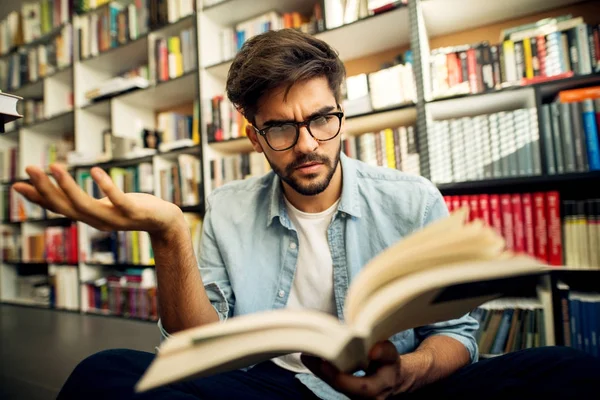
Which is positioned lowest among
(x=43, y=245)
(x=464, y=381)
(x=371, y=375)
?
(x=464, y=381)

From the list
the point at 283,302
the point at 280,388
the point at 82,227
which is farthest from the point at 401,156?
the point at 82,227

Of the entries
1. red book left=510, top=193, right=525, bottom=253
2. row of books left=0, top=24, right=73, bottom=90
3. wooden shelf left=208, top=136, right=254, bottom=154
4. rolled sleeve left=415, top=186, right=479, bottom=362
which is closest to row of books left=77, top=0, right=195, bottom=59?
row of books left=0, top=24, right=73, bottom=90

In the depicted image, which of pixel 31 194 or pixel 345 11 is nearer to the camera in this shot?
pixel 31 194

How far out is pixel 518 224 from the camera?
1.28 meters

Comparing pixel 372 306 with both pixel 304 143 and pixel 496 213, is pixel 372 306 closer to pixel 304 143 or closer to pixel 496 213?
pixel 304 143

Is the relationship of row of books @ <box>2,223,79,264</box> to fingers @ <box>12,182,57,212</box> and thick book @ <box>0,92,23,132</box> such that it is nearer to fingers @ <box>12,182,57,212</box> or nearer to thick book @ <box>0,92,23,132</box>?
thick book @ <box>0,92,23,132</box>

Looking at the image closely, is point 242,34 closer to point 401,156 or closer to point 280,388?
point 401,156

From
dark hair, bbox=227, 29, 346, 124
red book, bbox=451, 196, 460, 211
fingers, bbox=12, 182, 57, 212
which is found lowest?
red book, bbox=451, 196, 460, 211

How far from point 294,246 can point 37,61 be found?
336cm

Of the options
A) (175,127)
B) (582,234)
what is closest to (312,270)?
(582,234)

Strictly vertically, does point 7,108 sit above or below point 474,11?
below

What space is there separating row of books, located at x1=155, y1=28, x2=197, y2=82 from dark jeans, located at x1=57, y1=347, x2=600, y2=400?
6.08ft

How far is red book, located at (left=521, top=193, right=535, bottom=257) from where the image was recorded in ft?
4.15

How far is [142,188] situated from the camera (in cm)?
223
